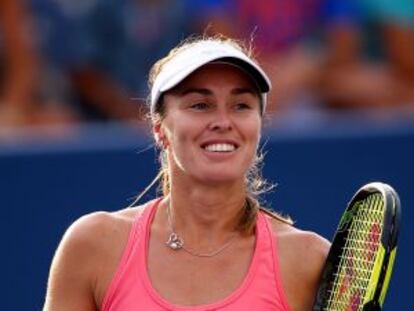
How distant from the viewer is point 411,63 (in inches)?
293

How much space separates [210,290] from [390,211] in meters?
0.54

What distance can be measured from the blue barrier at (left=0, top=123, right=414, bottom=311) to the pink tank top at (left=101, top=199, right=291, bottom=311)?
2831mm

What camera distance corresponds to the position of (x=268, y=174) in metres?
6.67

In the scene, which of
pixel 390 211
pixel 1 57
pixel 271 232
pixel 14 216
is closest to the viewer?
pixel 390 211

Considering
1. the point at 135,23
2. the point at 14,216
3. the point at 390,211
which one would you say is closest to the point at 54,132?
the point at 14,216

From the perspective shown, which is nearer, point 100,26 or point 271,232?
point 271,232

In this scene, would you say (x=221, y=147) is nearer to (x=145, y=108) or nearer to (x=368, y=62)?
(x=145, y=108)

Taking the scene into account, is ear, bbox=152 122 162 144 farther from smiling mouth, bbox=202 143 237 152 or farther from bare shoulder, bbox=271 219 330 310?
bare shoulder, bbox=271 219 330 310

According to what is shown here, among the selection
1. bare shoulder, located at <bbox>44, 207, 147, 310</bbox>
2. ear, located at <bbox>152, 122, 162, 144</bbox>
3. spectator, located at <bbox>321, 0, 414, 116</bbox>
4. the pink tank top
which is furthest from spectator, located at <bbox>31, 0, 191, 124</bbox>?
the pink tank top

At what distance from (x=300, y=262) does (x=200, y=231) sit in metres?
0.30

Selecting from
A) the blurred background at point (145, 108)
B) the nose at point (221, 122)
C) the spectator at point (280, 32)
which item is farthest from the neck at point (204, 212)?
the spectator at point (280, 32)

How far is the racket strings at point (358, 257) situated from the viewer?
3734 millimetres

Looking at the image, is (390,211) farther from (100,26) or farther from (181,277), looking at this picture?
(100,26)

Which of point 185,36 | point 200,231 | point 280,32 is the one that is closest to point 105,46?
point 185,36
